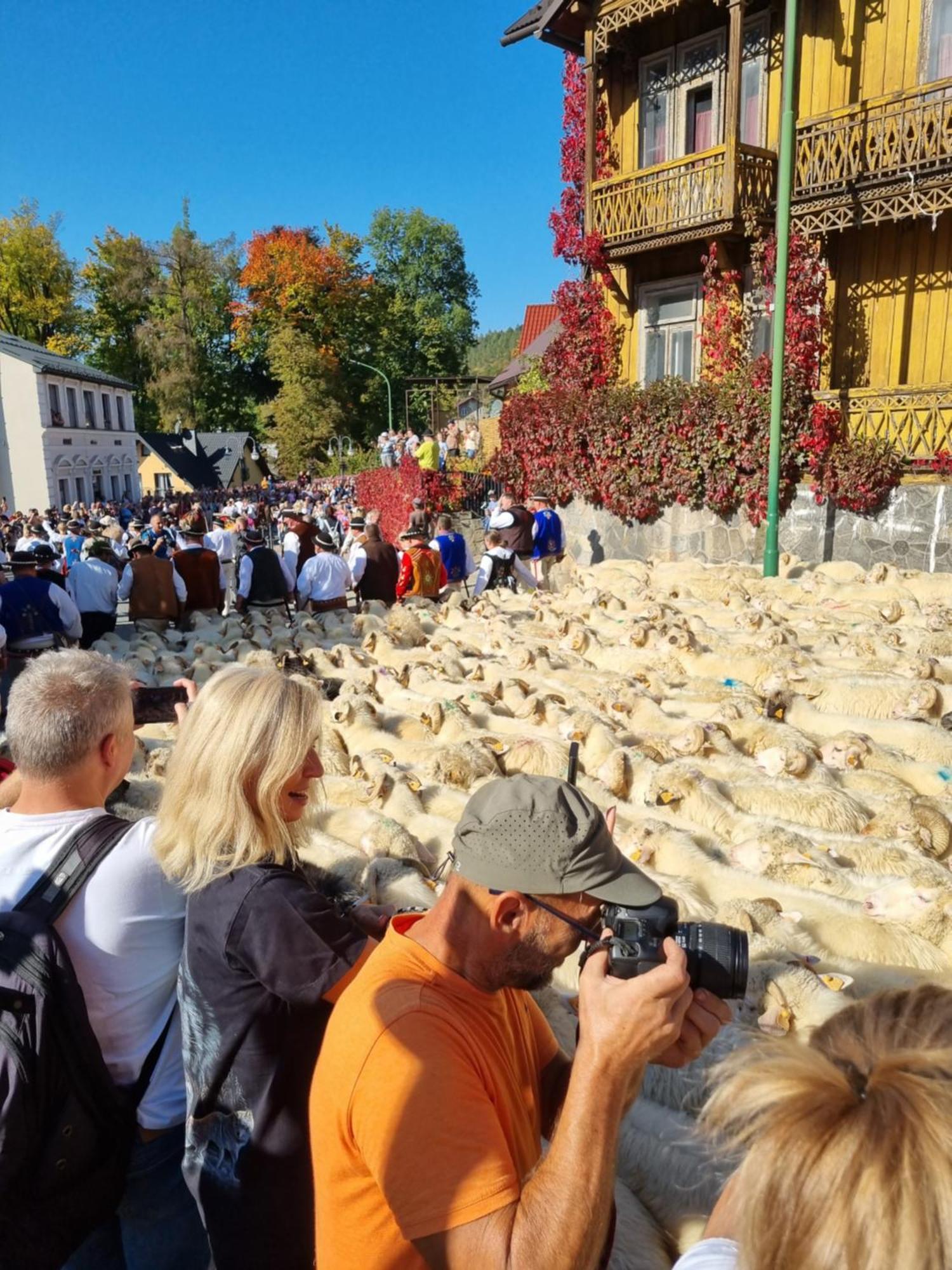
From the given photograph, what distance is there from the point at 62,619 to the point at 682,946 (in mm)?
8123

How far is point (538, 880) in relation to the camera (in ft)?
6.73

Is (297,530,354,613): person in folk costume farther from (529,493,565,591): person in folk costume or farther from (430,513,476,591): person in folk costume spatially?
(529,493,565,591): person in folk costume

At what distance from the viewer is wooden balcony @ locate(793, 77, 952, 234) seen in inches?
585

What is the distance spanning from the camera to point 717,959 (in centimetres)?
204

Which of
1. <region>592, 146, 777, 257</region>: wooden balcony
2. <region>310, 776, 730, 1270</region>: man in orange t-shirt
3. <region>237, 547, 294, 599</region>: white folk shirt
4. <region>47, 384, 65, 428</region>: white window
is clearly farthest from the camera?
<region>47, 384, 65, 428</region>: white window

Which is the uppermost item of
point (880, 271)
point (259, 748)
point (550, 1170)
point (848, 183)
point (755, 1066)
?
point (848, 183)

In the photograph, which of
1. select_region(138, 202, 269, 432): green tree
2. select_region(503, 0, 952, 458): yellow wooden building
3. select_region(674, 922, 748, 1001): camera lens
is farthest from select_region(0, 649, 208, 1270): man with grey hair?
select_region(138, 202, 269, 432): green tree

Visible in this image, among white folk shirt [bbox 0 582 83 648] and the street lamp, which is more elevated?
the street lamp

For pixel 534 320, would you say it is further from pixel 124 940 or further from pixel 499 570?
pixel 124 940

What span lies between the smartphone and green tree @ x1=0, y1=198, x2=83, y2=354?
68229mm

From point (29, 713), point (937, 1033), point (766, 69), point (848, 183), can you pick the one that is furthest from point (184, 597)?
point (766, 69)

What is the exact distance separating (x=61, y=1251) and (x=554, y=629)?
8.31 metres

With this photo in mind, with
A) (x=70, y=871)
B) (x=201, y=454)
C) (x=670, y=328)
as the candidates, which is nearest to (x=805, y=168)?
(x=670, y=328)

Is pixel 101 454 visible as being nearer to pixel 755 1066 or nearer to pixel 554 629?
pixel 554 629
